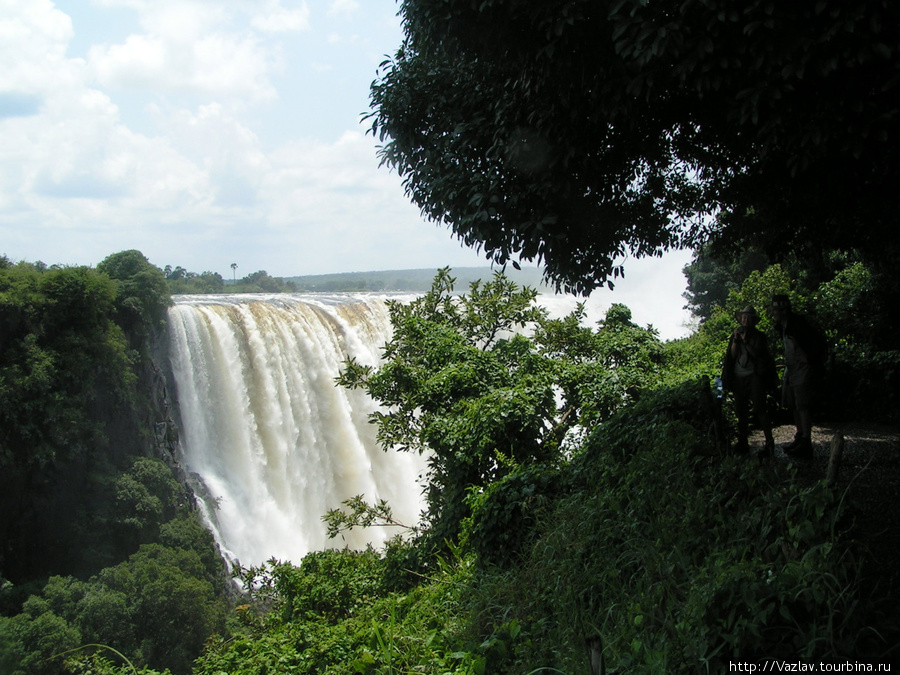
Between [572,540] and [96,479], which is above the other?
[572,540]

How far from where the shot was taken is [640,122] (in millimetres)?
5062

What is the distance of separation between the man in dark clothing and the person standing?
16cm

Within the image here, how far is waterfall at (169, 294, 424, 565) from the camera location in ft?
68.2

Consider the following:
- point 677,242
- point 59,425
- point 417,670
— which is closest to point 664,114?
point 677,242

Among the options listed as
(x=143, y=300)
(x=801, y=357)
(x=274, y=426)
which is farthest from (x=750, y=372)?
(x=143, y=300)

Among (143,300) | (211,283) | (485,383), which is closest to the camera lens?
(485,383)

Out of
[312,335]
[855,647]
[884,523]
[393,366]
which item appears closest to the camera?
[855,647]

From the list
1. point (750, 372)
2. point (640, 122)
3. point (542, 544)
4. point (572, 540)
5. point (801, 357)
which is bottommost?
point (542, 544)

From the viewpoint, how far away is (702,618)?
7.61 feet

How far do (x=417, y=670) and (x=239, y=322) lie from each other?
60.8ft

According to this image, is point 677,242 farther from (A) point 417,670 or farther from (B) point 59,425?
(B) point 59,425

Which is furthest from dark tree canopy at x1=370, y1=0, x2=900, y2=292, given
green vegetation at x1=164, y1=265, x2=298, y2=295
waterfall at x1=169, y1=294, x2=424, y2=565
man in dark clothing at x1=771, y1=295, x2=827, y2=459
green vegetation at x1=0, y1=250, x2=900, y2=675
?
green vegetation at x1=164, y1=265, x2=298, y2=295

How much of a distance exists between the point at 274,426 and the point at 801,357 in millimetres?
18183

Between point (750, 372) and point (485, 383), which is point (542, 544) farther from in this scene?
point (485, 383)
